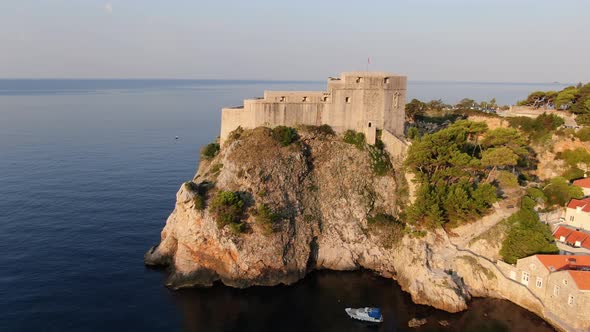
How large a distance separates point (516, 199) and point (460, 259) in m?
10.5

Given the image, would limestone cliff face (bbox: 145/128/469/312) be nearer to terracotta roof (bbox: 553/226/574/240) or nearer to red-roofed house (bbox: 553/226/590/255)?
red-roofed house (bbox: 553/226/590/255)

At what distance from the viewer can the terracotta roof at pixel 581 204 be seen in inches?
1683

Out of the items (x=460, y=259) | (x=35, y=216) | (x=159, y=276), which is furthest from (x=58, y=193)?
(x=460, y=259)

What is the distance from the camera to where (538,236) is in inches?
1495

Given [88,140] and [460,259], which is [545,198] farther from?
[88,140]

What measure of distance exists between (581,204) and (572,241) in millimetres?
5563

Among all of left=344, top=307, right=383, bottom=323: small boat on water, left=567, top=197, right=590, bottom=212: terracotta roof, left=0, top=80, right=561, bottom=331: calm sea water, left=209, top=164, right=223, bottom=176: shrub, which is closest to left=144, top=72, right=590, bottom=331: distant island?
left=209, top=164, right=223, bottom=176: shrub

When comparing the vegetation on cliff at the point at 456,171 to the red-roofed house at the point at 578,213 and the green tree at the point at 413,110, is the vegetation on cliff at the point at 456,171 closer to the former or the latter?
the red-roofed house at the point at 578,213

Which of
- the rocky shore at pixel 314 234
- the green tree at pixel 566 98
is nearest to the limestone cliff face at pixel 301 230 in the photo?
the rocky shore at pixel 314 234

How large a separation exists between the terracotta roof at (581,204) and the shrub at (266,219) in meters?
30.5

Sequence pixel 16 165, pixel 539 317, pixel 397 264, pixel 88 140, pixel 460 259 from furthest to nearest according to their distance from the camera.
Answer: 1. pixel 88 140
2. pixel 16 165
3. pixel 397 264
4. pixel 460 259
5. pixel 539 317

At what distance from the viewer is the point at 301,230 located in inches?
1777

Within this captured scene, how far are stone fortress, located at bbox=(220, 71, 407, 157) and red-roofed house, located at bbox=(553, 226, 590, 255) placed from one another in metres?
18.0

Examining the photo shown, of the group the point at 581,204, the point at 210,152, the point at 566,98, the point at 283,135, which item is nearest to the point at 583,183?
the point at 581,204
